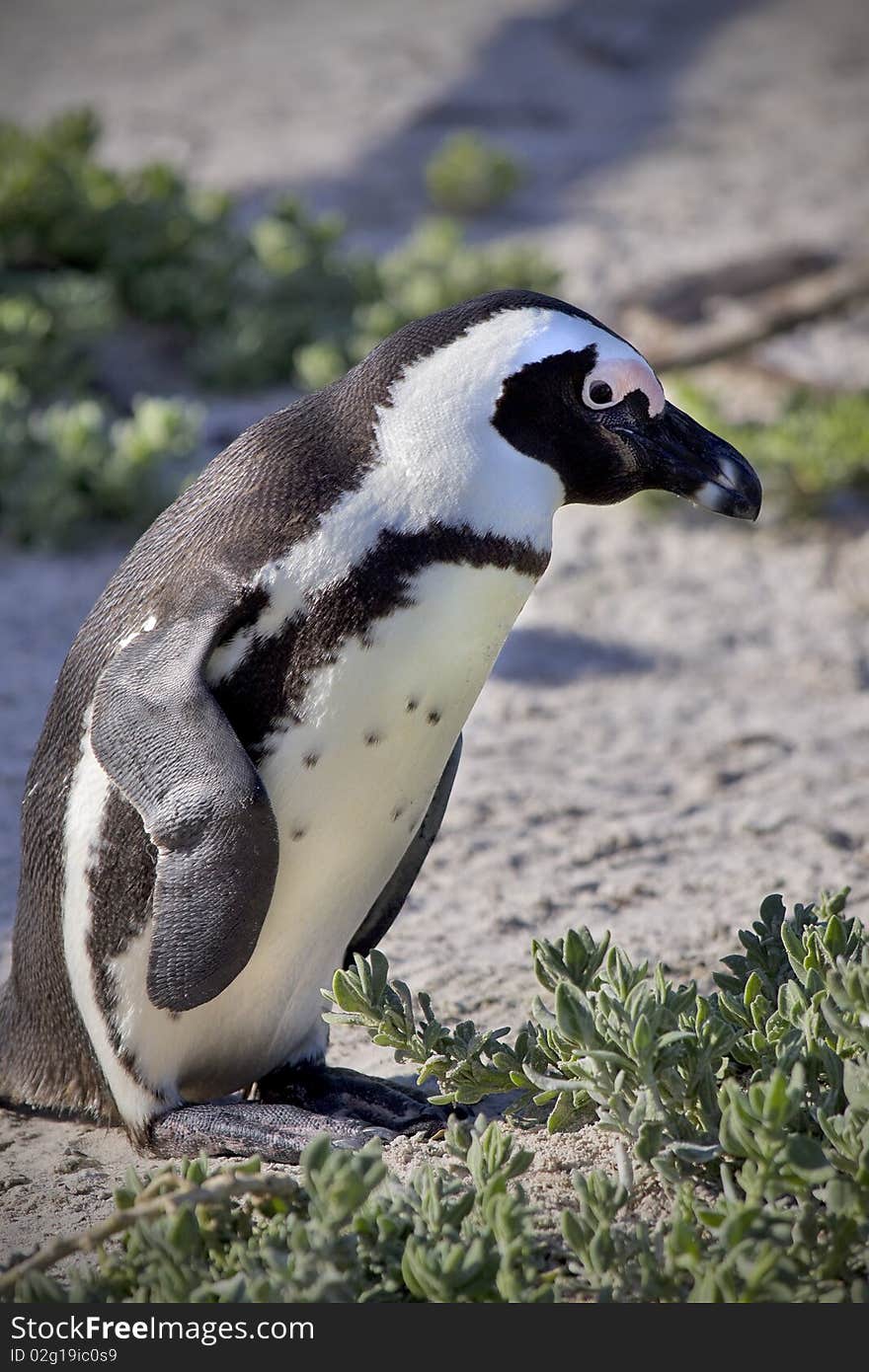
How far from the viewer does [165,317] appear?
19.4 ft

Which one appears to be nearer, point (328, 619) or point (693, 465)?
point (328, 619)

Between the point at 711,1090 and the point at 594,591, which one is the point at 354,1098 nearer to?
the point at 711,1090

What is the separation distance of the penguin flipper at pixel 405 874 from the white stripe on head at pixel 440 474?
1.57 feet

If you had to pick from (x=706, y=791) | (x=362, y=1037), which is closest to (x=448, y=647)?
(x=362, y=1037)

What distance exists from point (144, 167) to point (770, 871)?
4.90 meters

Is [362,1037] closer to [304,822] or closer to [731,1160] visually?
[304,822]

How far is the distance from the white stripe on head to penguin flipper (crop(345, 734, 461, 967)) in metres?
0.48

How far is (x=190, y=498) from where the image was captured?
2.07 meters

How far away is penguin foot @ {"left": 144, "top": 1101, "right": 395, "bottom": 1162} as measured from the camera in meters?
1.99

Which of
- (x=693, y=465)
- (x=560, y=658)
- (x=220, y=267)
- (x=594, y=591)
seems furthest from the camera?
(x=220, y=267)

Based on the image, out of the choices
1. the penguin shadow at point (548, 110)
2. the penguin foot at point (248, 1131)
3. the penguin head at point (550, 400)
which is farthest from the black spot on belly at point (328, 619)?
the penguin shadow at point (548, 110)

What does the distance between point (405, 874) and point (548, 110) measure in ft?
26.5

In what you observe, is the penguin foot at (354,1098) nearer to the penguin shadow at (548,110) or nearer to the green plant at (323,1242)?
the green plant at (323,1242)

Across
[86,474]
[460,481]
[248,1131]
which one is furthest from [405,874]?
[86,474]
